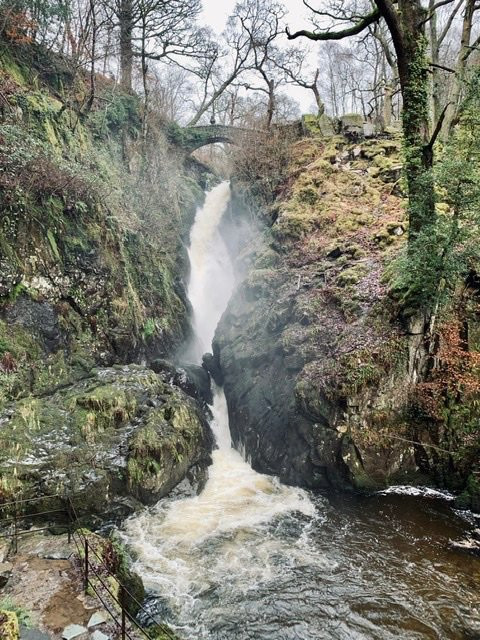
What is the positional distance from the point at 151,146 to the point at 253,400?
15316mm

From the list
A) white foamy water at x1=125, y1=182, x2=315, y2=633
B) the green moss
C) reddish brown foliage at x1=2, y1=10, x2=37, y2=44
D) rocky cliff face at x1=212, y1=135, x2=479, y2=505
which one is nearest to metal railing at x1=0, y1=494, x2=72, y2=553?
white foamy water at x1=125, y1=182, x2=315, y2=633

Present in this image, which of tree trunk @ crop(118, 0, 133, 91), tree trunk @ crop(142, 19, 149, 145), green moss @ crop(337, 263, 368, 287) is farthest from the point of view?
tree trunk @ crop(118, 0, 133, 91)

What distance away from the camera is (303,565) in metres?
7.72

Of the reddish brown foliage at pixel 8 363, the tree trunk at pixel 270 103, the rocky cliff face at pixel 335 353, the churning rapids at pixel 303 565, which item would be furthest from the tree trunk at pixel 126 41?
the churning rapids at pixel 303 565

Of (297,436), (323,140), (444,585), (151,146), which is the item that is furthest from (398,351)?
(151,146)

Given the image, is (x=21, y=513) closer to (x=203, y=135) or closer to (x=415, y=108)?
(x=415, y=108)

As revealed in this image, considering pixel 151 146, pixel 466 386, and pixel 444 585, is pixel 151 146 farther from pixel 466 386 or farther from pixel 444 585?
pixel 444 585

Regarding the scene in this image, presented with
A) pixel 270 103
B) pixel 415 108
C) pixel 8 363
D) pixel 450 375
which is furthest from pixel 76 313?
pixel 270 103

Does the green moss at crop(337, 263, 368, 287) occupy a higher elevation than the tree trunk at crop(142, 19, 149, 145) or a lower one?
lower

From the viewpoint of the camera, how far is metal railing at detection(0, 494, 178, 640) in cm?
515

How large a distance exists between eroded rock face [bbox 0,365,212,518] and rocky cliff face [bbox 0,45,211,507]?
30mm

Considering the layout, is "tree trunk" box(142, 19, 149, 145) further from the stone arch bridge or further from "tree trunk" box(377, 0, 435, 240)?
"tree trunk" box(377, 0, 435, 240)

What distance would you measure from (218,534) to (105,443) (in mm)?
3304

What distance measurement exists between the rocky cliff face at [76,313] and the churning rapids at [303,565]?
5.09ft
